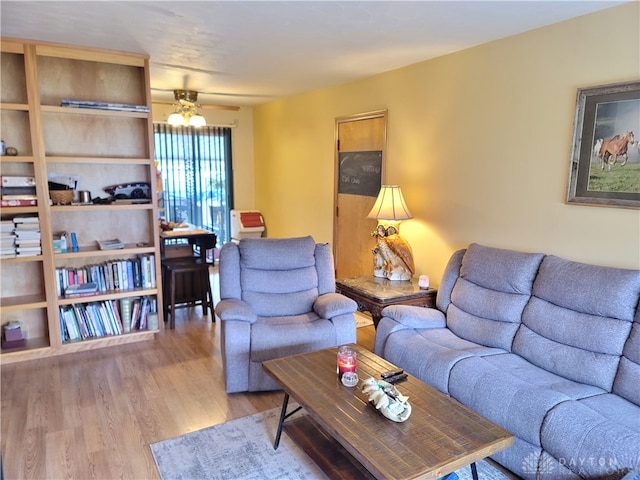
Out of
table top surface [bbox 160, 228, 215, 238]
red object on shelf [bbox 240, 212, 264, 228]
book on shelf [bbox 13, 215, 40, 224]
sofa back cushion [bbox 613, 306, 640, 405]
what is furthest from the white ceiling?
red object on shelf [bbox 240, 212, 264, 228]

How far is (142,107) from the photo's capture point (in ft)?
11.8

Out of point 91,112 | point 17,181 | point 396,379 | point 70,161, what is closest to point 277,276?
point 396,379

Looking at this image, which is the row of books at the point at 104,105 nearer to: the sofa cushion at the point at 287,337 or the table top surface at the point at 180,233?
the table top surface at the point at 180,233


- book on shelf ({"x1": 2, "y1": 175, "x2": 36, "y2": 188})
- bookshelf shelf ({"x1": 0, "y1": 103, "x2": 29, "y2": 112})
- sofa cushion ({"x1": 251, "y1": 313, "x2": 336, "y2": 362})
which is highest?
bookshelf shelf ({"x1": 0, "y1": 103, "x2": 29, "y2": 112})

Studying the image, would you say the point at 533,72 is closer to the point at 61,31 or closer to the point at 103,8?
the point at 103,8

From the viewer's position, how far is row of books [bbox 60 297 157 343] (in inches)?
140

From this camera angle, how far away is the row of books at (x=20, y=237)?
126 inches

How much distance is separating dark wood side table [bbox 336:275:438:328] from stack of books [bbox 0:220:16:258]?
8.25ft

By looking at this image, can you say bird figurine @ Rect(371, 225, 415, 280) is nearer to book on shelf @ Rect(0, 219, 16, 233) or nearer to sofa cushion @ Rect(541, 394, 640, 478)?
sofa cushion @ Rect(541, 394, 640, 478)

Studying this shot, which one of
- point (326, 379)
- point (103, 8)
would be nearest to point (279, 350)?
point (326, 379)

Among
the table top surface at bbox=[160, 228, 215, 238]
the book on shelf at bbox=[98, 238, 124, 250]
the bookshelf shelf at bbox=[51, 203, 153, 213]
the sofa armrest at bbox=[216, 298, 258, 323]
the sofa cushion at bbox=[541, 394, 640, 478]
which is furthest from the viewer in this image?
the table top surface at bbox=[160, 228, 215, 238]

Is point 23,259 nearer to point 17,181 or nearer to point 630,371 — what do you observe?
point 17,181

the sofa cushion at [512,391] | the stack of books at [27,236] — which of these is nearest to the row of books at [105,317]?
the stack of books at [27,236]

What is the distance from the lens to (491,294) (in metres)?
2.75
